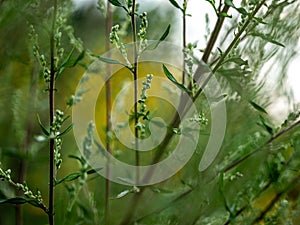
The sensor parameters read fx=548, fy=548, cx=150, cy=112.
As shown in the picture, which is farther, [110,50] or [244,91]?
[110,50]

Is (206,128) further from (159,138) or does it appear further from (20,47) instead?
(20,47)

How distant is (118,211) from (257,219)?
183mm

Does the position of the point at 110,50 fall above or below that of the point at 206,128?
above

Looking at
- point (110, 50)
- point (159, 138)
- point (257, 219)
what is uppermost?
point (110, 50)

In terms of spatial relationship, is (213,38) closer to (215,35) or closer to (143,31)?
(215,35)

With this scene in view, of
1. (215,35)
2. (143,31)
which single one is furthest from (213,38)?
(143,31)

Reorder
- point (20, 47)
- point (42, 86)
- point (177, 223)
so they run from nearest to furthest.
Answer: point (177, 223) < point (20, 47) < point (42, 86)

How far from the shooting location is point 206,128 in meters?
0.63

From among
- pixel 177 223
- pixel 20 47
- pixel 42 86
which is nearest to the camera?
pixel 177 223

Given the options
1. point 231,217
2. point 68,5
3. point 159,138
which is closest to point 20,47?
point 68,5

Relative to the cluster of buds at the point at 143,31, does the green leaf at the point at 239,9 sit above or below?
above

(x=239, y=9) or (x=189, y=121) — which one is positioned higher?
(x=239, y=9)

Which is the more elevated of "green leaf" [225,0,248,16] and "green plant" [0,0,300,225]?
"green leaf" [225,0,248,16]

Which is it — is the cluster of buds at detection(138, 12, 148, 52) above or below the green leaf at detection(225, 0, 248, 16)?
below
